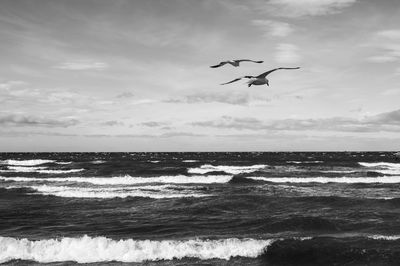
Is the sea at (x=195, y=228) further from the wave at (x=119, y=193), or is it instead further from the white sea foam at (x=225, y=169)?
the white sea foam at (x=225, y=169)

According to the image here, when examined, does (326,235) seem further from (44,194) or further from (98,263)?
(44,194)

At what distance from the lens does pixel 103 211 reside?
19719 millimetres

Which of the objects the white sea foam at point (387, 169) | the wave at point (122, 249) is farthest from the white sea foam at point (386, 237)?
the white sea foam at point (387, 169)

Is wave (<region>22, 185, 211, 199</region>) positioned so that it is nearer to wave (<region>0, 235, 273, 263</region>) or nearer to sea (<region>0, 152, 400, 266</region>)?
sea (<region>0, 152, 400, 266</region>)

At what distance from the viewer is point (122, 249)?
12828 millimetres

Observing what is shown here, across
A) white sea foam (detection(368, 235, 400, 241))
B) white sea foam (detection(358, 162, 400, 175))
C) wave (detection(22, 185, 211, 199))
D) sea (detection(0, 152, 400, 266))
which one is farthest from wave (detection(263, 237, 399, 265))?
white sea foam (detection(358, 162, 400, 175))

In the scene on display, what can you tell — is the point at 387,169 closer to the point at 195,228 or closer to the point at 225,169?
the point at 225,169

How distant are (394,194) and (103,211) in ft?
53.1

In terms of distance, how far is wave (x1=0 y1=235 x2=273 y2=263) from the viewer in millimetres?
12203

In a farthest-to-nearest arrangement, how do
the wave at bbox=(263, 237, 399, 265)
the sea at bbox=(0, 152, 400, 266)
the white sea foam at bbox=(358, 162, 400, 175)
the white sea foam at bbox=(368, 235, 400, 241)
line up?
the white sea foam at bbox=(358, 162, 400, 175) < the white sea foam at bbox=(368, 235, 400, 241) < the sea at bbox=(0, 152, 400, 266) < the wave at bbox=(263, 237, 399, 265)

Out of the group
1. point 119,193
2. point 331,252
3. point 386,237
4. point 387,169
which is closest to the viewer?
point 331,252

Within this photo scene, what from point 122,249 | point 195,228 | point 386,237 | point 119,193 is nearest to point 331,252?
point 386,237

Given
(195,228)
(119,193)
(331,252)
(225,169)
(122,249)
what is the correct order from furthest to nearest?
1. (225,169)
2. (119,193)
3. (195,228)
4. (122,249)
5. (331,252)

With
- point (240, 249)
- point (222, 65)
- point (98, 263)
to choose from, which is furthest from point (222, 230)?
point (222, 65)
